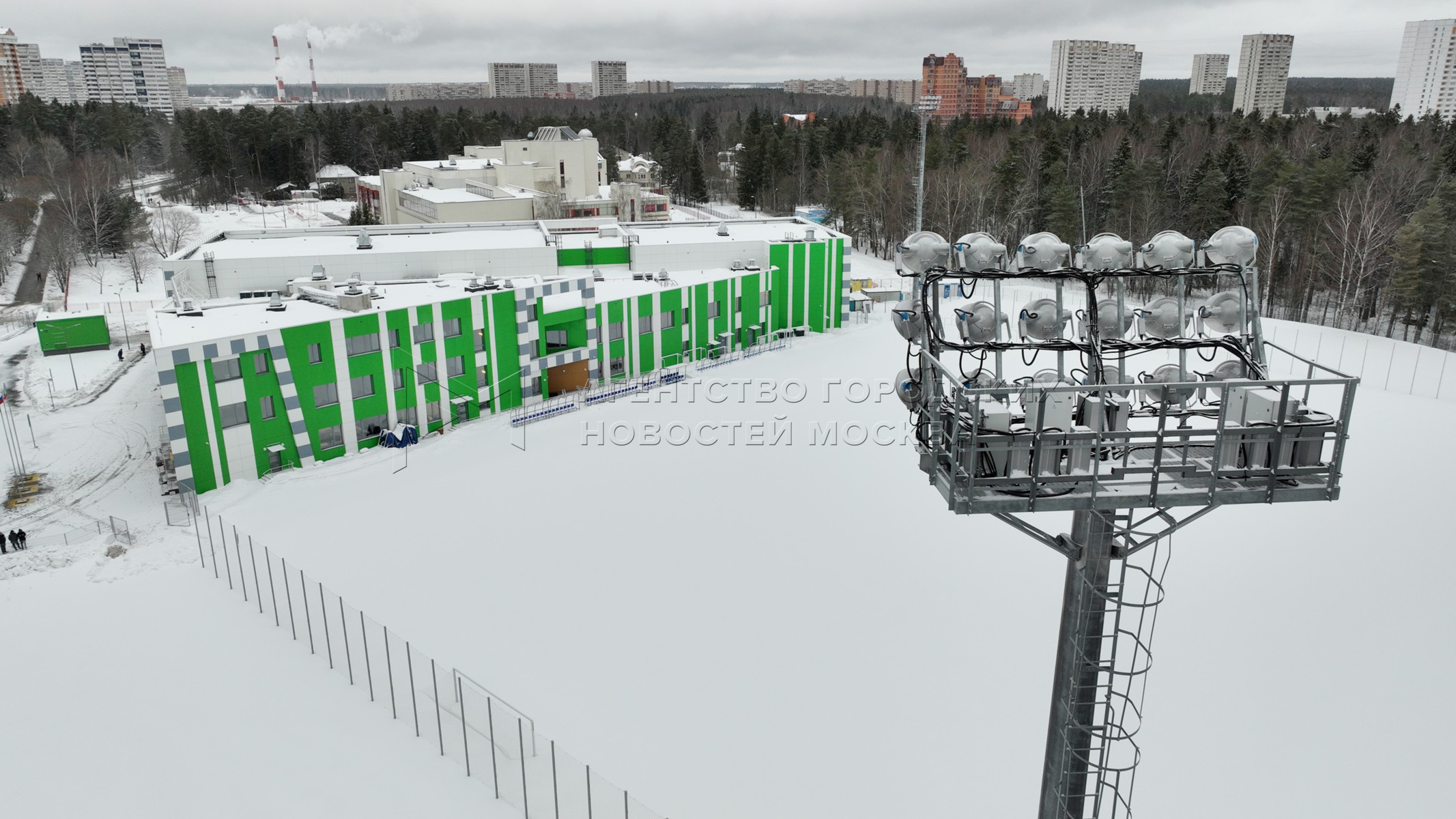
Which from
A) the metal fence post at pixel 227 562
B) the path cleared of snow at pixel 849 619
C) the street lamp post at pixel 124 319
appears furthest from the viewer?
the street lamp post at pixel 124 319

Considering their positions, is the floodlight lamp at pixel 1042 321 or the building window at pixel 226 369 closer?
the floodlight lamp at pixel 1042 321

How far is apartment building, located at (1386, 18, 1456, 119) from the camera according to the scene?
116438 mm

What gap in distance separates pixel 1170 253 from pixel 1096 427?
198cm

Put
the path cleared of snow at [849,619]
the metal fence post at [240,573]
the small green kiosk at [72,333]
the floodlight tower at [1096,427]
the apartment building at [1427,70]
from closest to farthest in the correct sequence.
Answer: the floodlight tower at [1096,427] → the path cleared of snow at [849,619] → the metal fence post at [240,573] → the small green kiosk at [72,333] → the apartment building at [1427,70]

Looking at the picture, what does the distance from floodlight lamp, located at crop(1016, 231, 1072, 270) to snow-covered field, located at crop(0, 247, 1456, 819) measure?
29.0ft

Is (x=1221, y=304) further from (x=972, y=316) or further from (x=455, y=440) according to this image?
(x=455, y=440)

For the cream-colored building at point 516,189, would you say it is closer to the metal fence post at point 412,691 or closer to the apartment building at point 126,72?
the metal fence post at point 412,691

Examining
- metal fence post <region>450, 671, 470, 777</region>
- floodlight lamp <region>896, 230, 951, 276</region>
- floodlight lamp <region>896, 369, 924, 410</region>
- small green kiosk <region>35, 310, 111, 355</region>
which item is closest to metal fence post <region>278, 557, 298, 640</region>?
metal fence post <region>450, 671, 470, 777</region>

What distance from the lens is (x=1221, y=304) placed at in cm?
905

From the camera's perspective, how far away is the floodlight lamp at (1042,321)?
8.80m

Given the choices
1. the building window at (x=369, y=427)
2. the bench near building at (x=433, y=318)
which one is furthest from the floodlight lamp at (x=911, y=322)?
the building window at (x=369, y=427)

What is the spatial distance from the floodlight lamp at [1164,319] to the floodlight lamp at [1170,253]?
1.65ft

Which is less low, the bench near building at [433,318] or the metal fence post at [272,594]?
the bench near building at [433,318]

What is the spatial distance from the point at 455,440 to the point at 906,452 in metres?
14.0
